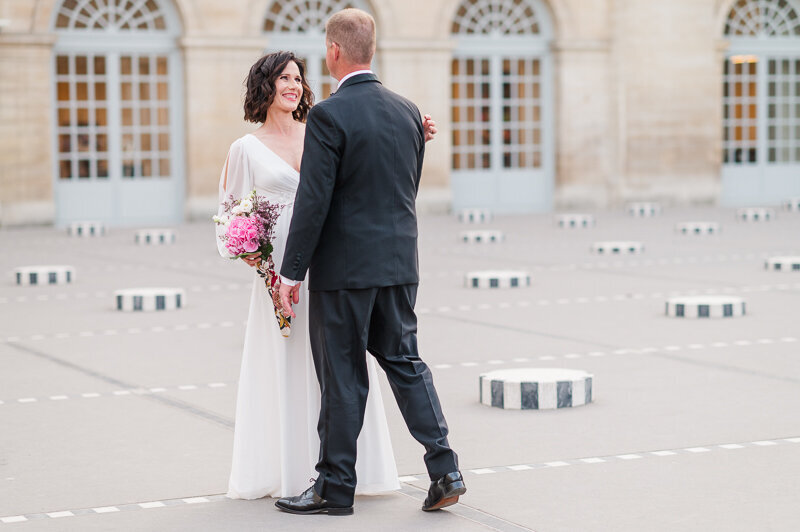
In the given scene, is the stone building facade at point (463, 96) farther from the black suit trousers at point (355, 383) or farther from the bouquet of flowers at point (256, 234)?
the black suit trousers at point (355, 383)

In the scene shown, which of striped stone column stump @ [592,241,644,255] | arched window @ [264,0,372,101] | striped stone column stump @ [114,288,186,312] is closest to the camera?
striped stone column stump @ [114,288,186,312]

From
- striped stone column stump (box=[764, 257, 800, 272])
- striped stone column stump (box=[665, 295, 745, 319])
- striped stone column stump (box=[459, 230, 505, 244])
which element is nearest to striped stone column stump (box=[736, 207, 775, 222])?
striped stone column stump (box=[459, 230, 505, 244])

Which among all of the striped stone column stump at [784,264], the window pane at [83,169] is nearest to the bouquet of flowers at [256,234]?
the striped stone column stump at [784,264]

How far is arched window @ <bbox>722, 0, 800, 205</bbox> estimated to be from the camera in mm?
27828

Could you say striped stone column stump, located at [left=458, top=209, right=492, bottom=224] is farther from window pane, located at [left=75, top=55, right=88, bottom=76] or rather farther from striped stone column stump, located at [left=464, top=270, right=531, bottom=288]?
striped stone column stump, located at [left=464, top=270, right=531, bottom=288]

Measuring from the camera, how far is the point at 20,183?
2292 centimetres

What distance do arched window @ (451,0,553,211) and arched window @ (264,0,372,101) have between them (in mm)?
2338

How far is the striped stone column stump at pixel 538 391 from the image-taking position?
7.22 metres

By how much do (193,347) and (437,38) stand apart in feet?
53.7

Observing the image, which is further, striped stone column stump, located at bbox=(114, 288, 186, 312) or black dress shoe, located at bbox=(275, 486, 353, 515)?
striped stone column stump, located at bbox=(114, 288, 186, 312)

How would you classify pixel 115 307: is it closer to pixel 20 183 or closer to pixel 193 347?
pixel 193 347

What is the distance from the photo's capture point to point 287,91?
5.68 meters

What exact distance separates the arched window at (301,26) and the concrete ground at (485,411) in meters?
10.5

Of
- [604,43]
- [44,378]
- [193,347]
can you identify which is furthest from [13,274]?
[604,43]
